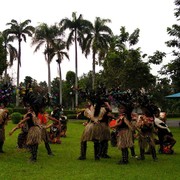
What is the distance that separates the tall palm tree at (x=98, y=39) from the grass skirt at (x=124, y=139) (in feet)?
119

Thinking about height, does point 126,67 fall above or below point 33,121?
above

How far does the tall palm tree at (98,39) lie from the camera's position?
46.9 m

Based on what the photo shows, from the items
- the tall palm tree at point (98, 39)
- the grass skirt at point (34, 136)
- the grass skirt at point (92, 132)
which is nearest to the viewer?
the grass skirt at point (34, 136)

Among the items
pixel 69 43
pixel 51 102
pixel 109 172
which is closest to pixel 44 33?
pixel 69 43

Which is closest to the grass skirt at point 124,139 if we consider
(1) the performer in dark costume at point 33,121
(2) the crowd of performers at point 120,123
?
(2) the crowd of performers at point 120,123

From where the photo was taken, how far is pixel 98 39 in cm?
4794

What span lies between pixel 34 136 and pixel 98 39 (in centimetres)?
3854

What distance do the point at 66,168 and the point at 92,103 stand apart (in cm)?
255

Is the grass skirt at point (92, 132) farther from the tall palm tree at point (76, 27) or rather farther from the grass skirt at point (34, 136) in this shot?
the tall palm tree at point (76, 27)

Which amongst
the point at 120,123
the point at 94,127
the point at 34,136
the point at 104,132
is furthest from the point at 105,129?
the point at 34,136

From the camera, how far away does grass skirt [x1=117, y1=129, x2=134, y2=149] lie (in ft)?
33.1

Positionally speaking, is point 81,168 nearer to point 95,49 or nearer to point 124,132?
point 124,132

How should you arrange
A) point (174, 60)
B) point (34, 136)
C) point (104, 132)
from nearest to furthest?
point (34, 136) < point (104, 132) < point (174, 60)

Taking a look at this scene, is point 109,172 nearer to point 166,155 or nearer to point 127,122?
point 127,122
